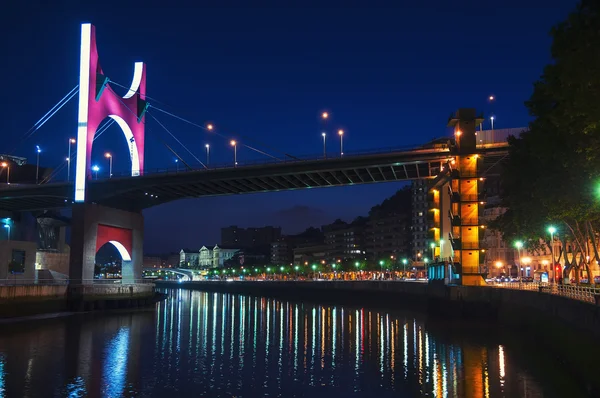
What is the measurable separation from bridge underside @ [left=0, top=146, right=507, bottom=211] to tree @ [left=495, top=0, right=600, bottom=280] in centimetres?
1488

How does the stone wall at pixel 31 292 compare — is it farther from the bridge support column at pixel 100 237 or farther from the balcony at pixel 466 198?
the balcony at pixel 466 198

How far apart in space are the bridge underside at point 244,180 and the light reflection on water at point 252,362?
56.0ft

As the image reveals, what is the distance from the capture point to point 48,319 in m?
51.5

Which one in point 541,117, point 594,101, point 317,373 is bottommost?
point 317,373

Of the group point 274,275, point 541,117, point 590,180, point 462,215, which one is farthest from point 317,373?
point 274,275

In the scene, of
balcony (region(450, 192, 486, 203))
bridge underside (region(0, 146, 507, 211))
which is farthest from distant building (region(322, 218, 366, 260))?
balcony (region(450, 192, 486, 203))

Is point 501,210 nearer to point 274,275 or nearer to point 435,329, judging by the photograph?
point 435,329

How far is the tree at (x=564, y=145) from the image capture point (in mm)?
20234

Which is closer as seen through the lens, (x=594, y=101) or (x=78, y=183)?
(x=594, y=101)

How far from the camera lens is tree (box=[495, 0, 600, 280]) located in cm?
2023

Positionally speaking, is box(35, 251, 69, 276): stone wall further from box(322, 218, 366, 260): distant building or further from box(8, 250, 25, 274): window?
box(322, 218, 366, 260): distant building

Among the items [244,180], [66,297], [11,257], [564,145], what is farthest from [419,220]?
[564,145]

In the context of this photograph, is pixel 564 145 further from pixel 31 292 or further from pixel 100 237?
pixel 100 237

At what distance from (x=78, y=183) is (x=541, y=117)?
43.0 m
